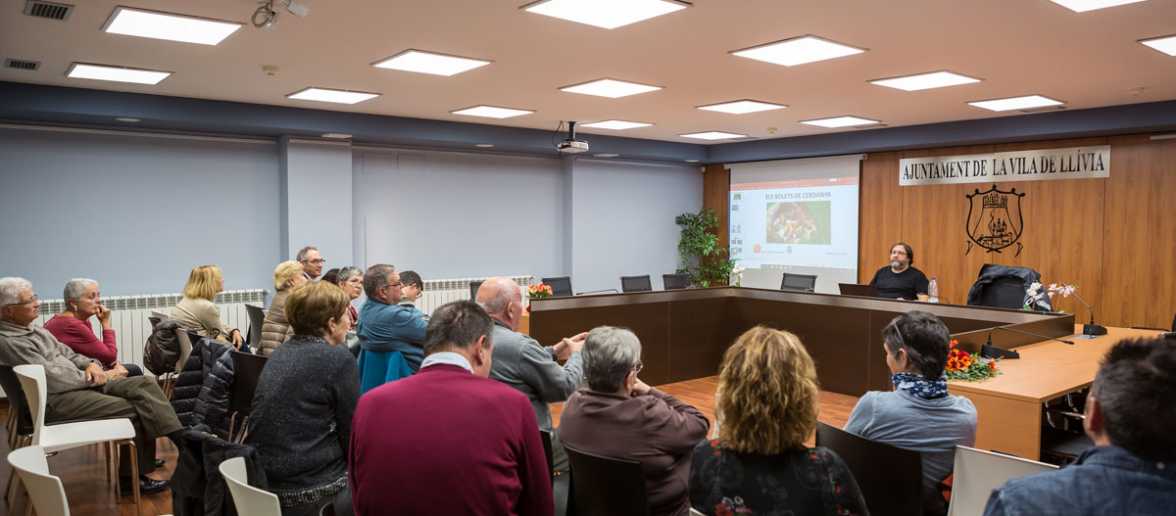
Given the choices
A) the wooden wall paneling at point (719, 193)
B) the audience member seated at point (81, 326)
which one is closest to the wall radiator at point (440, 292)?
the wooden wall paneling at point (719, 193)

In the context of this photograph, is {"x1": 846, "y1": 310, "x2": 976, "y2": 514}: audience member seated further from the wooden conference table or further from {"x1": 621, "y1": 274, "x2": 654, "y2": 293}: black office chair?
{"x1": 621, "y1": 274, "x2": 654, "y2": 293}: black office chair

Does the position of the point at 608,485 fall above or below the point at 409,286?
below

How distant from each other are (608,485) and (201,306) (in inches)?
155

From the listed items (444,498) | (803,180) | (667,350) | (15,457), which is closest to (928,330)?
(444,498)

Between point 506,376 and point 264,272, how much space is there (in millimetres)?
6144

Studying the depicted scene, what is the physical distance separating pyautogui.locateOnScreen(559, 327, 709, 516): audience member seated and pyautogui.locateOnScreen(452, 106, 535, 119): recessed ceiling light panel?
5.43 m

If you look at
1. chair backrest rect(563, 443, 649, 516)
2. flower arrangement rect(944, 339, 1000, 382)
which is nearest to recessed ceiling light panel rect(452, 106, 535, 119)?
flower arrangement rect(944, 339, 1000, 382)

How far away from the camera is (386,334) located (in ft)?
12.5

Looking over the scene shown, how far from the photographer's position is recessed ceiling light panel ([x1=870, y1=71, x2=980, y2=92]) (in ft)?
18.7

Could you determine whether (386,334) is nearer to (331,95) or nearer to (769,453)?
(769,453)

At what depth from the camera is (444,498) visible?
5.85 feet

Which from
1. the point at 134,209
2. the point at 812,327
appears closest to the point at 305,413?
the point at 812,327

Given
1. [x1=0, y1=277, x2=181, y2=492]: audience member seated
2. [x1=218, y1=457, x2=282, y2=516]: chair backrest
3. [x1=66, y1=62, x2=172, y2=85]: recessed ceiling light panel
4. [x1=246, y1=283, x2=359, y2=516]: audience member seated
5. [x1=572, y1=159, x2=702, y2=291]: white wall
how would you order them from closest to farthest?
[x1=218, y1=457, x2=282, y2=516]: chair backrest
[x1=246, y1=283, x2=359, y2=516]: audience member seated
[x1=0, y1=277, x2=181, y2=492]: audience member seated
[x1=66, y1=62, x2=172, y2=85]: recessed ceiling light panel
[x1=572, y1=159, x2=702, y2=291]: white wall

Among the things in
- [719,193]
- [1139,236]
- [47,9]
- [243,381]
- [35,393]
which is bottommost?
[35,393]
